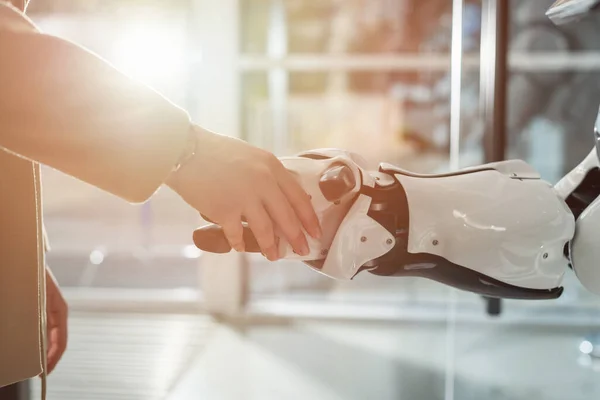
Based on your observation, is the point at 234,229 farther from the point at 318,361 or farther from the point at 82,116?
the point at 318,361

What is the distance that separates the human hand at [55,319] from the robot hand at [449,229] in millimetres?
354

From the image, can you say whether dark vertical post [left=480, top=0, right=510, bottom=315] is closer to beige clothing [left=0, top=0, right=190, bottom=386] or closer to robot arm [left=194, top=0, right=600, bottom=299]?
robot arm [left=194, top=0, right=600, bottom=299]

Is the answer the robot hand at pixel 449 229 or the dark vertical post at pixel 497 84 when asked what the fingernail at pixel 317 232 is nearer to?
the robot hand at pixel 449 229

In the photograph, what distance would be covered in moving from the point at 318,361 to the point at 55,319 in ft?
2.55

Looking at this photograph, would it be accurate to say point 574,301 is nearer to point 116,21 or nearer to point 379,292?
point 379,292

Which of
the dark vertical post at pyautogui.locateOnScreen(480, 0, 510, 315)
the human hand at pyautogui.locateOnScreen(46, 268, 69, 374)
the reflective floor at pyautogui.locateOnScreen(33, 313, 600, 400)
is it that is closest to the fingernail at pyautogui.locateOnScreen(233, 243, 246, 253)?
the human hand at pyautogui.locateOnScreen(46, 268, 69, 374)

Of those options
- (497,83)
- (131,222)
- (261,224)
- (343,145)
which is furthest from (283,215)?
(131,222)

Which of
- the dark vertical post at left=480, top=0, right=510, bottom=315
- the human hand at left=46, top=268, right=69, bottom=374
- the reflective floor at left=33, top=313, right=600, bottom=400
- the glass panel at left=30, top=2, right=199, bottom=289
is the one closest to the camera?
the human hand at left=46, top=268, right=69, bottom=374

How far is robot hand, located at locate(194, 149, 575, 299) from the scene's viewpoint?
1.55ft

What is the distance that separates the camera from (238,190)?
39cm

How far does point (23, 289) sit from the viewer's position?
521 mm

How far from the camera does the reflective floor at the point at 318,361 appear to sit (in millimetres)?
1185

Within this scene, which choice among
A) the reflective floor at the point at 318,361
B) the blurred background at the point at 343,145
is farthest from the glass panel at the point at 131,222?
the reflective floor at the point at 318,361

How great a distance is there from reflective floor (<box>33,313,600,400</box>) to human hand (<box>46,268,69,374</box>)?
52cm
